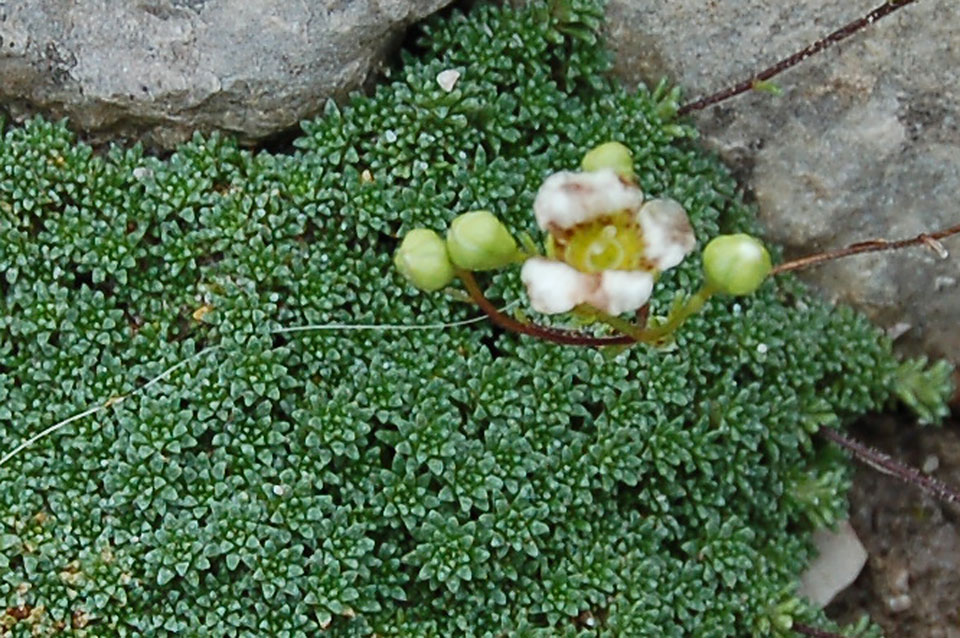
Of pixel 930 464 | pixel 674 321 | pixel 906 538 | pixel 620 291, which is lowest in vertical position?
pixel 620 291

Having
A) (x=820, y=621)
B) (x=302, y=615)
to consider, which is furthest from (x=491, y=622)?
(x=820, y=621)

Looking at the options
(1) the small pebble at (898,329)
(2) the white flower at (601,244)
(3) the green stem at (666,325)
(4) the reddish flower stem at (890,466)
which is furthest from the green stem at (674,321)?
(1) the small pebble at (898,329)

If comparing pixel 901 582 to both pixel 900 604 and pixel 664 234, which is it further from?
pixel 664 234

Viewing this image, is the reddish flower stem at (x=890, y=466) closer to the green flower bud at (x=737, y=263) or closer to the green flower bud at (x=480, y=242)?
the green flower bud at (x=737, y=263)

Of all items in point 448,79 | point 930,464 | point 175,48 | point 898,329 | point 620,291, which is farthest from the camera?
point 930,464

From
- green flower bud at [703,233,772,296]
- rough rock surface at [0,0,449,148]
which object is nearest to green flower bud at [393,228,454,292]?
green flower bud at [703,233,772,296]

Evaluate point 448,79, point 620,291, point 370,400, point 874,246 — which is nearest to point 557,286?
point 620,291

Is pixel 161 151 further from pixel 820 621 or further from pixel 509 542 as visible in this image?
pixel 820 621

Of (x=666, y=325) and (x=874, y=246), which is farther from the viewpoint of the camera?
(x=874, y=246)
